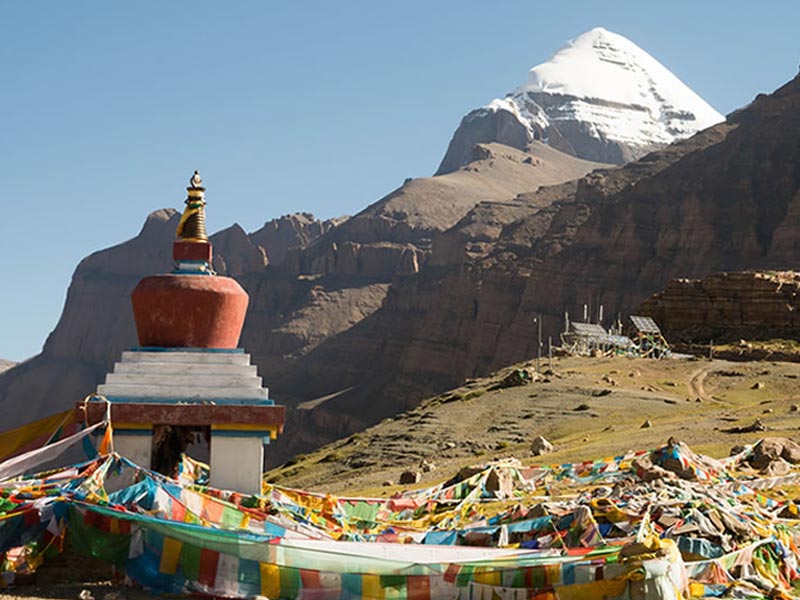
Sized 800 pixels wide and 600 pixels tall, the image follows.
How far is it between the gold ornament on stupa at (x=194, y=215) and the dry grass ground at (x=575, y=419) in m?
11.0


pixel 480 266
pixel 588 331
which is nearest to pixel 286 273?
pixel 480 266

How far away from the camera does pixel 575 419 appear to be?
39875mm

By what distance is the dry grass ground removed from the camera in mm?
31297

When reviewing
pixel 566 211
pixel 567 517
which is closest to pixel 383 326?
pixel 566 211

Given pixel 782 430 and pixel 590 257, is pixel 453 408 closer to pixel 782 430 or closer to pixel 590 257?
pixel 782 430

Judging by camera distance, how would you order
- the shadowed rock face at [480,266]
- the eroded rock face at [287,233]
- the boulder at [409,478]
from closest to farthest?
the boulder at [409,478] < the shadowed rock face at [480,266] < the eroded rock face at [287,233]

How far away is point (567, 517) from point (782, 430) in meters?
16.8

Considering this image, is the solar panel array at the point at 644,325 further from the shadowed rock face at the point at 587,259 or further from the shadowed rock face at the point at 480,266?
the shadowed rock face at the point at 480,266

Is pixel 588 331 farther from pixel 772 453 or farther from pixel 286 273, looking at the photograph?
pixel 286 273

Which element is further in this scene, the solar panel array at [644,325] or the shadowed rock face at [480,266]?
the shadowed rock face at [480,266]

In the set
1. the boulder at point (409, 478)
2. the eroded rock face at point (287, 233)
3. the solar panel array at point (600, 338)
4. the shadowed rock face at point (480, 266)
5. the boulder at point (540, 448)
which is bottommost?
the boulder at point (409, 478)

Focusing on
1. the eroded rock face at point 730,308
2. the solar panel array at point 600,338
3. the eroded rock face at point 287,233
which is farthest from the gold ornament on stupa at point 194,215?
the eroded rock face at point 287,233

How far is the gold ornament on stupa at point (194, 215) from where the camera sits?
62.0ft

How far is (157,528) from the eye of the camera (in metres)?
13.0
